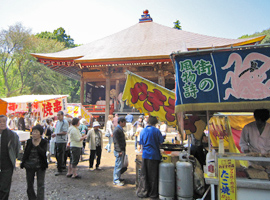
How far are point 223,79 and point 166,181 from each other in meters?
2.39

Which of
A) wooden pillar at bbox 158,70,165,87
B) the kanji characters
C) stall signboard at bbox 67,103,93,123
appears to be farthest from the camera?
wooden pillar at bbox 158,70,165,87

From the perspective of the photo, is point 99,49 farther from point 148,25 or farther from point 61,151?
point 61,151

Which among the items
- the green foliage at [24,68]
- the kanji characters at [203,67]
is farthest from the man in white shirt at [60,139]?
the green foliage at [24,68]

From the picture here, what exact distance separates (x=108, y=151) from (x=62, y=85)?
2441cm

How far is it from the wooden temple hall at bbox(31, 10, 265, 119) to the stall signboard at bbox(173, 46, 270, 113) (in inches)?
370

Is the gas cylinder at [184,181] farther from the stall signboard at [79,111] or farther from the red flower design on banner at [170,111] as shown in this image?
the stall signboard at [79,111]

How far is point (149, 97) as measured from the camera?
4.98 m

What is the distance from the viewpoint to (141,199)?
4.29 meters

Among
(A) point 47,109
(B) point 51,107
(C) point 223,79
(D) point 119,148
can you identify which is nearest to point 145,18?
(B) point 51,107

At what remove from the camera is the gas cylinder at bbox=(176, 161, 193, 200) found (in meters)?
4.05

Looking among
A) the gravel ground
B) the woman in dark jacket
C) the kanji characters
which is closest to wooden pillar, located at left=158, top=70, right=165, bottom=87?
the gravel ground

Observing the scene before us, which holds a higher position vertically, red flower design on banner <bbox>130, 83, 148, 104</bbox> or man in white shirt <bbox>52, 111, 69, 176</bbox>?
red flower design on banner <bbox>130, 83, 148, 104</bbox>

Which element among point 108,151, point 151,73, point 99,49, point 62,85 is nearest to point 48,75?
point 62,85

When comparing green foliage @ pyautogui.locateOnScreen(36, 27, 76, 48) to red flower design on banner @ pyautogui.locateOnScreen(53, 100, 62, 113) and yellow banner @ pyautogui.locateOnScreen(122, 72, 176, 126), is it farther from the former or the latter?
yellow banner @ pyautogui.locateOnScreen(122, 72, 176, 126)
